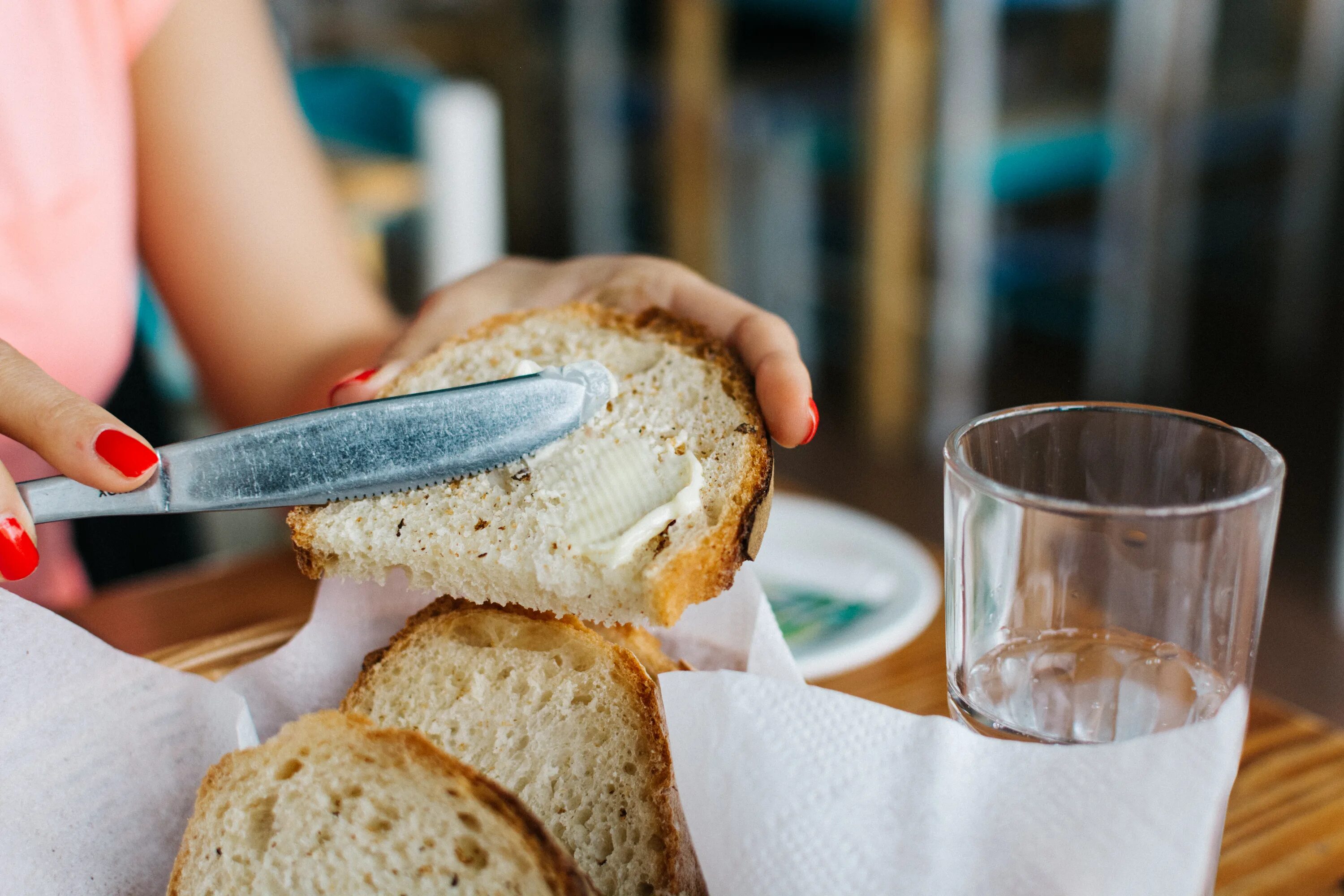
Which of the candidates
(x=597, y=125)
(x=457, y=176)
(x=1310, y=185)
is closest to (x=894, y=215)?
(x=1310, y=185)

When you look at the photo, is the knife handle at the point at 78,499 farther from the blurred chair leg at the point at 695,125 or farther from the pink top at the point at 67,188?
the blurred chair leg at the point at 695,125

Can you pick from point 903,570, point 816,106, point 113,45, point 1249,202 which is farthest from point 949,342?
point 113,45

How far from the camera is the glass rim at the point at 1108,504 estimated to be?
46cm

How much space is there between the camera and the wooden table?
2.01 ft

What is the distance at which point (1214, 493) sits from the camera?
0.52m

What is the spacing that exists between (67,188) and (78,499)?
1.93 feet

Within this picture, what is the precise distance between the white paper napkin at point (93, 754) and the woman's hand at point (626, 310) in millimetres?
212

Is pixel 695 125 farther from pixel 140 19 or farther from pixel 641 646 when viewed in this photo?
pixel 641 646

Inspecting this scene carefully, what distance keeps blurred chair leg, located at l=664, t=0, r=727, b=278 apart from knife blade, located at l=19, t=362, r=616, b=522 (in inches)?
119

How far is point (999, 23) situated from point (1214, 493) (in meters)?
2.56

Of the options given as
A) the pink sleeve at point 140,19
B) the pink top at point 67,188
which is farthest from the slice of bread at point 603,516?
the pink sleeve at point 140,19

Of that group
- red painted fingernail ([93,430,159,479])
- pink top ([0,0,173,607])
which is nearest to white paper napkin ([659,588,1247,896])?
red painted fingernail ([93,430,159,479])

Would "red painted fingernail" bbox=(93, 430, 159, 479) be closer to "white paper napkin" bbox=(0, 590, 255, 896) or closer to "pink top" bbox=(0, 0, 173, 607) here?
"white paper napkin" bbox=(0, 590, 255, 896)

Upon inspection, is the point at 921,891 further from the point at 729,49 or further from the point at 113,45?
the point at 729,49
